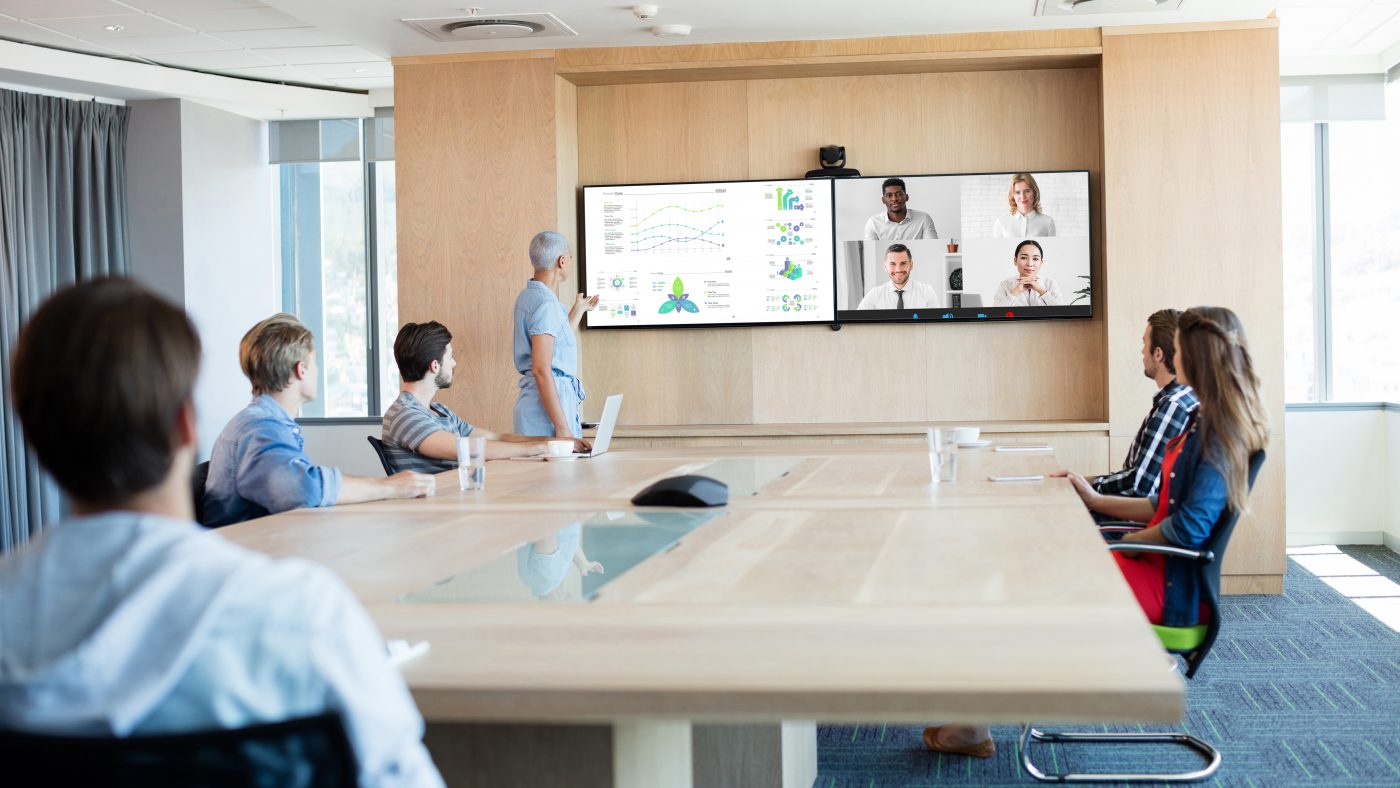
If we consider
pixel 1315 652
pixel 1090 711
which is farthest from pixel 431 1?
pixel 1090 711

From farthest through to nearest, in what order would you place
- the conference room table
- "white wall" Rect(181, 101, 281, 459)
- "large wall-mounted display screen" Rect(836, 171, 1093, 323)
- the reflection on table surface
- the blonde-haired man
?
"white wall" Rect(181, 101, 281, 459), "large wall-mounted display screen" Rect(836, 171, 1093, 323), the blonde-haired man, the reflection on table surface, the conference room table

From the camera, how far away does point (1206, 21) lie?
19.1 ft

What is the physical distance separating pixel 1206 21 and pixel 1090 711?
5.29m

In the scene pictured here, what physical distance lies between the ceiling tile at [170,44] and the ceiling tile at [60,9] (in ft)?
1.61

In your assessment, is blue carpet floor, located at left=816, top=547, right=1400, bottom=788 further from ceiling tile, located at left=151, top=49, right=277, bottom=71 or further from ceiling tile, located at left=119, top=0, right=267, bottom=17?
ceiling tile, located at left=151, top=49, right=277, bottom=71

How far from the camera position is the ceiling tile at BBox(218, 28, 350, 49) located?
248 inches

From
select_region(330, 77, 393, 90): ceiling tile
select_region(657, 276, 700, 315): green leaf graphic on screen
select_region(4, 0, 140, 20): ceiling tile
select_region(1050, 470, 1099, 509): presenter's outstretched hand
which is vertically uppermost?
select_region(330, 77, 393, 90): ceiling tile

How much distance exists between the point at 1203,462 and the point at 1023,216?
130 inches

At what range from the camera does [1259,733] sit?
3.71 metres

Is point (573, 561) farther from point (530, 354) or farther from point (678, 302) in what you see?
point (678, 302)

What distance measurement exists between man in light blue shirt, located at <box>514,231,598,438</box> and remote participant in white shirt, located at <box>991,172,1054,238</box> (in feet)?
7.34

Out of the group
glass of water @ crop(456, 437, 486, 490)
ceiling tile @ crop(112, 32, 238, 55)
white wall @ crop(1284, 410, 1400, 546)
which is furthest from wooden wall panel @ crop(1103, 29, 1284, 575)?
ceiling tile @ crop(112, 32, 238, 55)

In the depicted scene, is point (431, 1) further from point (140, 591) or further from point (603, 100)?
point (140, 591)

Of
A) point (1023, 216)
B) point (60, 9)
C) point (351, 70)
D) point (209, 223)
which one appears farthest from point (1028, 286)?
point (209, 223)
